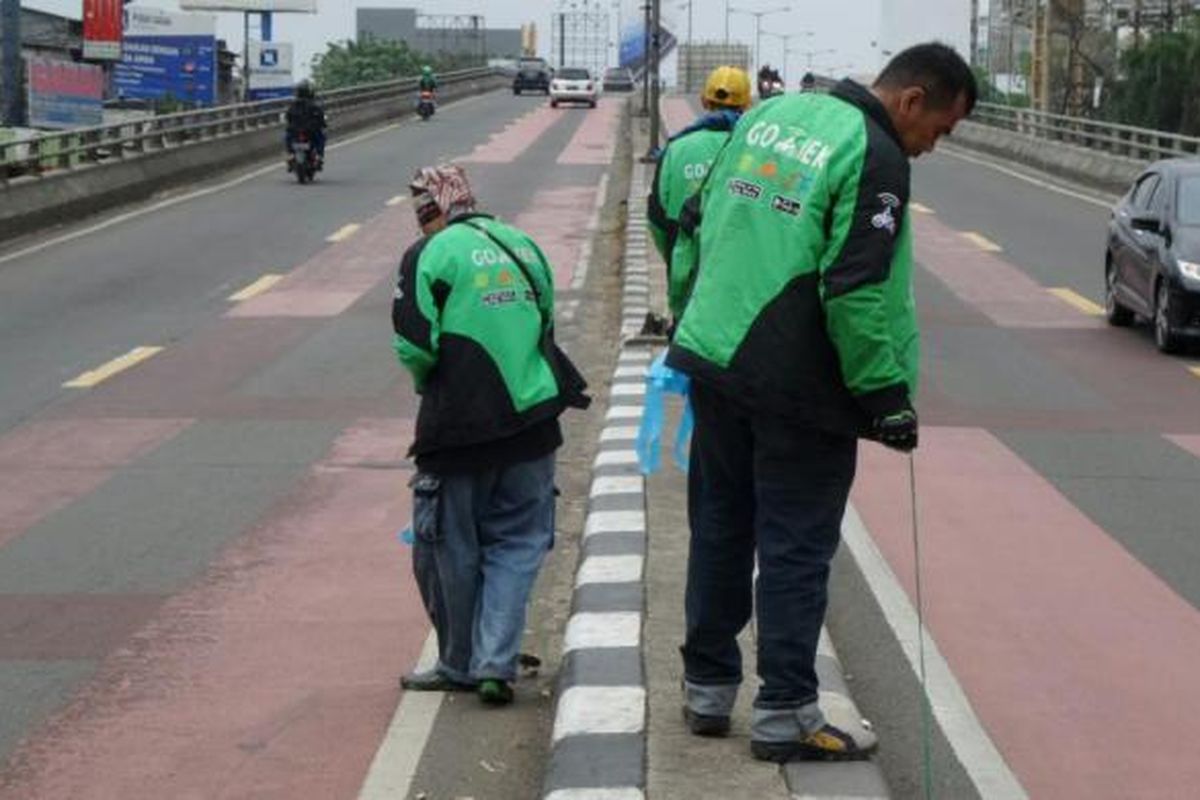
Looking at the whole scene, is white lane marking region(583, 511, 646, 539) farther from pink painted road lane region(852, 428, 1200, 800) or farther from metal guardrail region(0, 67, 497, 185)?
metal guardrail region(0, 67, 497, 185)

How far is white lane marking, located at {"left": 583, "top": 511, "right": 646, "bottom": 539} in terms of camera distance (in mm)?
8961

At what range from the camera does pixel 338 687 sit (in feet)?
24.5

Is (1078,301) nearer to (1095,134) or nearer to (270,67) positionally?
(1095,134)

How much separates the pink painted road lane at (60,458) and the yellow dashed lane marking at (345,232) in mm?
14094

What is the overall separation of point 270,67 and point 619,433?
3863 inches

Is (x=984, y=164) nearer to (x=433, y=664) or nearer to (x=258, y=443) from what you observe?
(x=258, y=443)

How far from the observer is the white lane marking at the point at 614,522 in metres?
8.96

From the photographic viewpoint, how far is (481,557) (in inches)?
281

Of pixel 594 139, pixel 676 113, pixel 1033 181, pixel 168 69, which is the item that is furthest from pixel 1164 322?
pixel 168 69

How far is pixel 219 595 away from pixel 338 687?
5.46 ft

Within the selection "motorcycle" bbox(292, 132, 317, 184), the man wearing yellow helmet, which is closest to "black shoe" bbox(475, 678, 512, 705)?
the man wearing yellow helmet

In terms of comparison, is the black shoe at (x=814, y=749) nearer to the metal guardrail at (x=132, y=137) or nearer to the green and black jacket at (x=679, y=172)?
the green and black jacket at (x=679, y=172)

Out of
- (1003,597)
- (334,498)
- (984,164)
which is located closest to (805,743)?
(1003,597)

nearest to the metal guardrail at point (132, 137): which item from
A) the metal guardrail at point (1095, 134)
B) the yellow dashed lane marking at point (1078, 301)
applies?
the yellow dashed lane marking at point (1078, 301)
